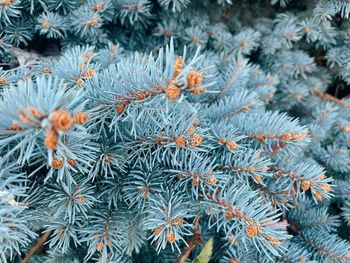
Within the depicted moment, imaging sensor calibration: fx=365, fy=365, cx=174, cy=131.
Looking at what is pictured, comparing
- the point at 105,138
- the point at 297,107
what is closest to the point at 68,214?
the point at 105,138

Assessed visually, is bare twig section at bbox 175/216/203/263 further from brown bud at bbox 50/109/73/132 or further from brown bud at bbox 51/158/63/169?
brown bud at bbox 50/109/73/132

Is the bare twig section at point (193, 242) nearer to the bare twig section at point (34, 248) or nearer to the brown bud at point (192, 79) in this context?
the bare twig section at point (34, 248)

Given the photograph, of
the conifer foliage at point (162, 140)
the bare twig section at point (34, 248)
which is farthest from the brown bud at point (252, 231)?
the bare twig section at point (34, 248)

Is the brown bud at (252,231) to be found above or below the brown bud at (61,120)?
below

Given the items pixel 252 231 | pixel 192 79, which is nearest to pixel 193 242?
pixel 252 231

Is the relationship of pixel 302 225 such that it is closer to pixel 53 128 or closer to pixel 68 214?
pixel 68 214

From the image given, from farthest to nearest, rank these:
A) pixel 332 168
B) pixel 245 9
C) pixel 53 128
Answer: pixel 245 9 → pixel 332 168 → pixel 53 128

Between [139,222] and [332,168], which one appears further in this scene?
[332,168]

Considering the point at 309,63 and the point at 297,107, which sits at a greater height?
the point at 309,63

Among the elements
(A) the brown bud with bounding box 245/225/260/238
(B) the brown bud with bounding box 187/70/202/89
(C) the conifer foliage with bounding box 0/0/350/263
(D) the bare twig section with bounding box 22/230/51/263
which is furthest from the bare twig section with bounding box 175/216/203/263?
(B) the brown bud with bounding box 187/70/202/89
